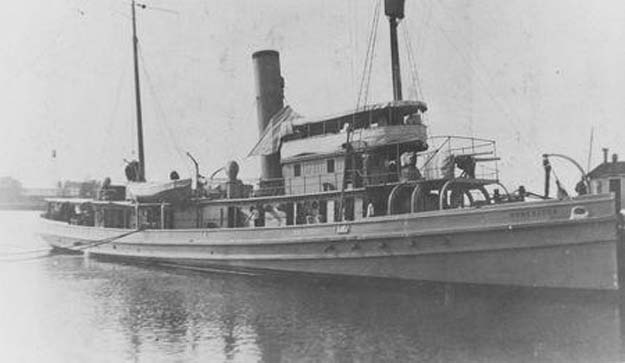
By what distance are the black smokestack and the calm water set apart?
4270 mm

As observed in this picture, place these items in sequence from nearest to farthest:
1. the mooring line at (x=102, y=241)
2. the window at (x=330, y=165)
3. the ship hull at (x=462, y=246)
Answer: the ship hull at (x=462, y=246)
the window at (x=330, y=165)
the mooring line at (x=102, y=241)

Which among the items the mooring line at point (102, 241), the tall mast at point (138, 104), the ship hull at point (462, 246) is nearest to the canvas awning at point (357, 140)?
the ship hull at point (462, 246)

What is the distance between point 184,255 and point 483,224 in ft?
34.8

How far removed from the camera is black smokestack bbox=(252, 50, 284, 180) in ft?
65.8

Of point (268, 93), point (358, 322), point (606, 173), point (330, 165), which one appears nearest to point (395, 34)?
point (330, 165)

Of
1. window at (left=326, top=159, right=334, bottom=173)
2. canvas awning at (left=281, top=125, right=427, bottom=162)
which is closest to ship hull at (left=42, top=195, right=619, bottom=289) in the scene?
window at (left=326, top=159, right=334, bottom=173)

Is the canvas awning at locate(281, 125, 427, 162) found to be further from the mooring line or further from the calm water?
the mooring line

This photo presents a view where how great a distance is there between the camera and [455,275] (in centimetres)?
1385

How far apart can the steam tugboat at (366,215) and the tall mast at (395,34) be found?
0.10ft

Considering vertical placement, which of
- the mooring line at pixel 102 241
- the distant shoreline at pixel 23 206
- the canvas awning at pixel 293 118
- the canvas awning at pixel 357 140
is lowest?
the mooring line at pixel 102 241

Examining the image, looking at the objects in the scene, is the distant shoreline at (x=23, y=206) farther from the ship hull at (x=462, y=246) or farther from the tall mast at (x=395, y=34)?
the tall mast at (x=395, y=34)

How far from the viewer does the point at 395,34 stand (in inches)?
650

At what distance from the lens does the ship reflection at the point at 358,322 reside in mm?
9773

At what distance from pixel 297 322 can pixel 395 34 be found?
8.81 meters
